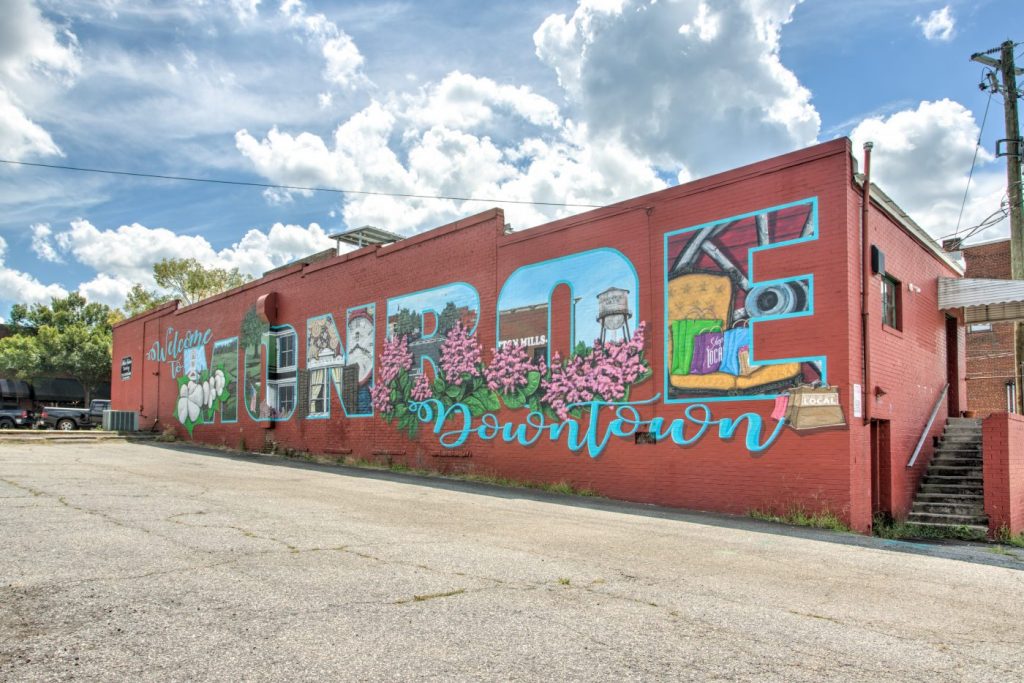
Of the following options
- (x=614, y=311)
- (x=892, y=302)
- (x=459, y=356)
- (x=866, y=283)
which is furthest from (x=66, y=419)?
(x=866, y=283)

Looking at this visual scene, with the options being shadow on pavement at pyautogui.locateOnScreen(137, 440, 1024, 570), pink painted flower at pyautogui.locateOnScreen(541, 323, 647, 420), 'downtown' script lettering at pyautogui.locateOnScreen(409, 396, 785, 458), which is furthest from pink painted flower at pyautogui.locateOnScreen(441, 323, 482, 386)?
shadow on pavement at pyautogui.locateOnScreen(137, 440, 1024, 570)

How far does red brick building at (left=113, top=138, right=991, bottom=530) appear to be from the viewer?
38.9 feet

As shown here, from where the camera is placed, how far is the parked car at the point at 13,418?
34.4 meters

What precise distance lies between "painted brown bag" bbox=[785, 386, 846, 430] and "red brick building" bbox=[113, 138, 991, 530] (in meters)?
0.03

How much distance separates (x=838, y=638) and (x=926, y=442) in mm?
11460

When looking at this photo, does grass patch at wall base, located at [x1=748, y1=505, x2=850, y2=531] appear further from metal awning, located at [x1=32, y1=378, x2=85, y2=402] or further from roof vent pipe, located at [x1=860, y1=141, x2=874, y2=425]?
metal awning, located at [x1=32, y1=378, x2=85, y2=402]

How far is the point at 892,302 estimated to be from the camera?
14.2 m

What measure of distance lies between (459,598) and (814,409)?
7.97 m

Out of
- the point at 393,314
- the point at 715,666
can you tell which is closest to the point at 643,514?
the point at 715,666

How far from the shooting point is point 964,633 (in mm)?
5543

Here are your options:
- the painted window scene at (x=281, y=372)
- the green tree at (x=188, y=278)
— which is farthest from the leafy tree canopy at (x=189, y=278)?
the painted window scene at (x=281, y=372)

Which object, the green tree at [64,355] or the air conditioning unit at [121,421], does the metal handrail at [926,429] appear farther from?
the green tree at [64,355]

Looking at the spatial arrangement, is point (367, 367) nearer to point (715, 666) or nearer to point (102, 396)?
point (715, 666)

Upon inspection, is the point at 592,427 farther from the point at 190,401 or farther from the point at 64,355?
the point at 64,355
